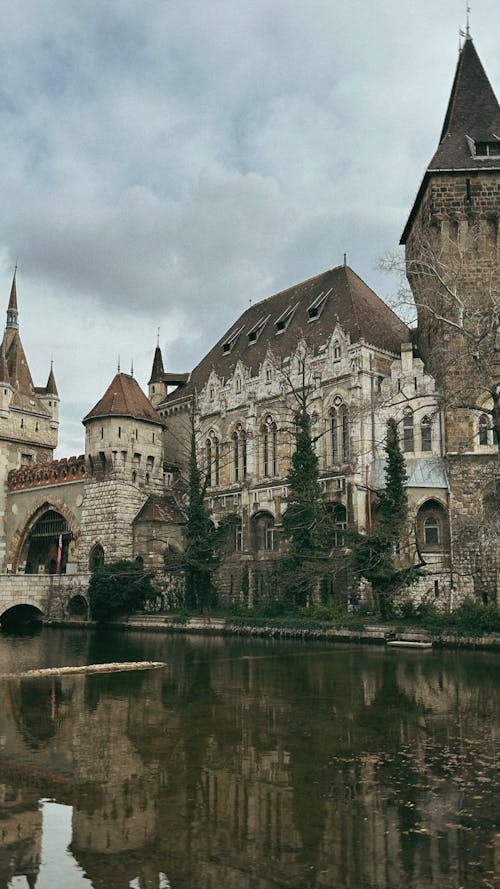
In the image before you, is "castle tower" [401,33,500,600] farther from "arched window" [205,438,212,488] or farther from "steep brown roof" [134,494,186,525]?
"steep brown roof" [134,494,186,525]

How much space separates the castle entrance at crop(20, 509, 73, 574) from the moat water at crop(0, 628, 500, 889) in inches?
1392

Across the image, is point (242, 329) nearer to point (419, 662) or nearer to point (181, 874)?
point (419, 662)

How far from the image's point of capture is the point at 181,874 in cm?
624

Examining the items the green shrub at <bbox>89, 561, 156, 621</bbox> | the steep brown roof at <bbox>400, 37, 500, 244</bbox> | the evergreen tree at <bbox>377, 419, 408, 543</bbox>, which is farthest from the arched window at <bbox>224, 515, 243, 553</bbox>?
the steep brown roof at <bbox>400, 37, 500, 244</bbox>

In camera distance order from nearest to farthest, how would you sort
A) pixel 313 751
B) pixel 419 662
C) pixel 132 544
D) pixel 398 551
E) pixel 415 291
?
1. pixel 313 751
2. pixel 419 662
3. pixel 398 551
4. pixel 415 291
5. pixel 132 544

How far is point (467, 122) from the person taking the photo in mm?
38812

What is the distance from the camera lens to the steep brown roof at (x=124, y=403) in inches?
1839

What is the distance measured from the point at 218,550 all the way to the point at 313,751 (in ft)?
105

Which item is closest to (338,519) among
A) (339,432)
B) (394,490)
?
(339,432)

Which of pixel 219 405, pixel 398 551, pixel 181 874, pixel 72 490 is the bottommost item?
pixel 181 874

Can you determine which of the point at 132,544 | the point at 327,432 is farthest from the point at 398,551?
the point at 132,544

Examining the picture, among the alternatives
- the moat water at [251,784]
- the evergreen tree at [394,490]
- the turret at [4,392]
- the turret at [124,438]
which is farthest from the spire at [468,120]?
the turret at [4,392]

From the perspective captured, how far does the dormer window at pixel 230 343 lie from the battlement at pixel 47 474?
11.9 meters

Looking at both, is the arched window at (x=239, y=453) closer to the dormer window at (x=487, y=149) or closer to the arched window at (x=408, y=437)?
the arched window at (x=408, y=437)
